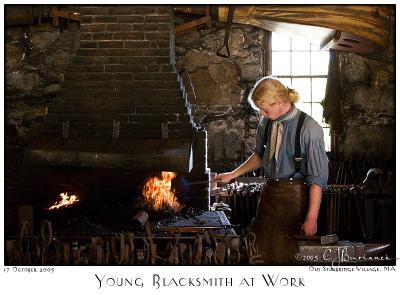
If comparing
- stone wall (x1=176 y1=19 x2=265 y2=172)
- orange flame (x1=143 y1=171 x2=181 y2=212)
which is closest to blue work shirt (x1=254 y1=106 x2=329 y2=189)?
orange flame (x1=143 y1=171 x2=181 y2=212)

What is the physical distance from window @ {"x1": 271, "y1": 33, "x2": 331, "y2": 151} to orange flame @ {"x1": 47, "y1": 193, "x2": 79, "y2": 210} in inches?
133

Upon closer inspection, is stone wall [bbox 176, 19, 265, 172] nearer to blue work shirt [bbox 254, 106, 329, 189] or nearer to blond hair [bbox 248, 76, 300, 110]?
blue work shirt [bbox 254, 106, 329, 189]

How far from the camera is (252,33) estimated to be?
639 centimetres

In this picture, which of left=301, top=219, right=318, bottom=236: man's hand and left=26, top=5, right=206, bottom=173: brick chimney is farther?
left=26, top=5, right=206, bottom=173: brick chimney

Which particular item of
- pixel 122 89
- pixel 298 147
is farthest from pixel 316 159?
pixel 122 89

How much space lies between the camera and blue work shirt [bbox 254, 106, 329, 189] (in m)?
3.10

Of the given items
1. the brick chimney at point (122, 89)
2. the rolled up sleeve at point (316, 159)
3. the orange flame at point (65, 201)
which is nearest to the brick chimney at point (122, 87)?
the brick chimney at point (122, 89)

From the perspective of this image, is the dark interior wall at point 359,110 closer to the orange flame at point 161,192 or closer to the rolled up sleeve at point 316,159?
the orange flame at point 161,192

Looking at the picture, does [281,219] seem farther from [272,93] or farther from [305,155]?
[272,93]

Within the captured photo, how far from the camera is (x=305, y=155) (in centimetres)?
319

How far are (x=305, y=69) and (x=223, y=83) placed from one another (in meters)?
1.23
